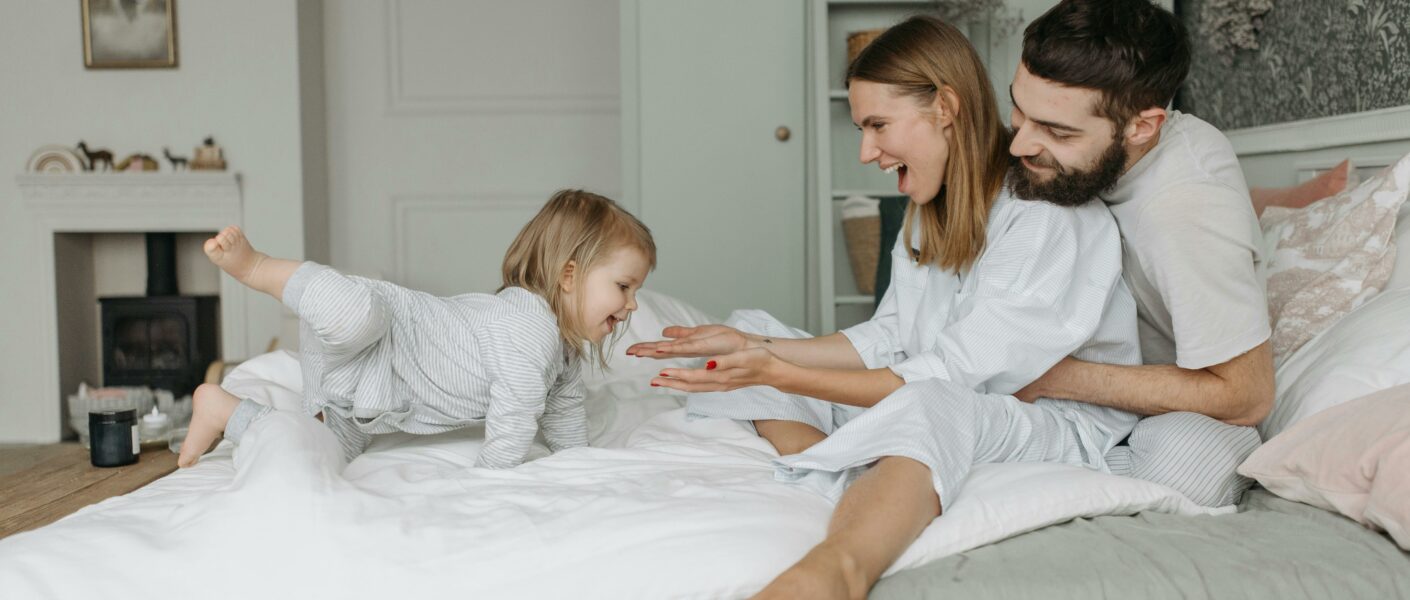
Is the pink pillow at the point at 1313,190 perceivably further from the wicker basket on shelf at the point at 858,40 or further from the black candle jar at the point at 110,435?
the black candle jar at the point at 110,435

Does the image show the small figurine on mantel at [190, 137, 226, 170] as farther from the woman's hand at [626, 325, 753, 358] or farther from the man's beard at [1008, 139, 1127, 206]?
the man's beard at [1008, 139, 1127, 206]

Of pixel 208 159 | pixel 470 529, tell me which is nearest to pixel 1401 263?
pixel 470 529

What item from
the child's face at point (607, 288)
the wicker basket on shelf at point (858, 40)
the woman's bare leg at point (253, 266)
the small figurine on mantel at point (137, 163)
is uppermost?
the wicker basket on shelf at point (858, 40)

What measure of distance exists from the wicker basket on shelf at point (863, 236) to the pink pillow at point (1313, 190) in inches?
53.6

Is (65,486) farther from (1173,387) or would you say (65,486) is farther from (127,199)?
(127,199)

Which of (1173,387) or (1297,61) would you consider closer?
(1173,387)

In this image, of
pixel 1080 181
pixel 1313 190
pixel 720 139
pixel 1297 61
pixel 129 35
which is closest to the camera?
pixel 1080 181

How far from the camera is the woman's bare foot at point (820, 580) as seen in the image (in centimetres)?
113

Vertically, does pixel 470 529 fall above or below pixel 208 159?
below

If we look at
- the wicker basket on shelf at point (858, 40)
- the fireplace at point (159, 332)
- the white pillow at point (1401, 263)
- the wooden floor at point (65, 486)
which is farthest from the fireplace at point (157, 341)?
the white pillow at point (1401, 263)

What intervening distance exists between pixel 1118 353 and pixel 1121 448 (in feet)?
0.51

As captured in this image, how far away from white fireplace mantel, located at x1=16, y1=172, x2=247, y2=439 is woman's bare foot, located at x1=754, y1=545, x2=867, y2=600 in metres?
3.57

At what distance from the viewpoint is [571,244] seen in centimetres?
188

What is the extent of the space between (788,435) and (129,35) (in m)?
3.53
